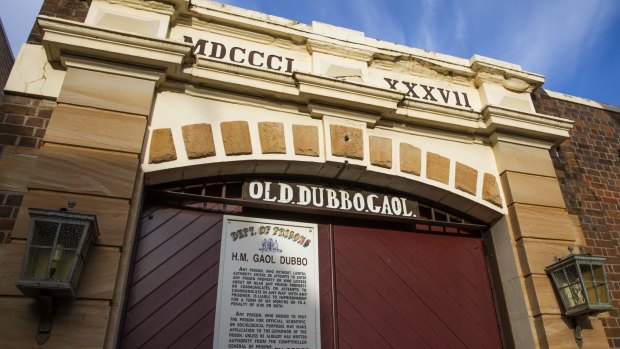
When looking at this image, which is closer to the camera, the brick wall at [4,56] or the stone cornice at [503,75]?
the stone cornice at [503,75]

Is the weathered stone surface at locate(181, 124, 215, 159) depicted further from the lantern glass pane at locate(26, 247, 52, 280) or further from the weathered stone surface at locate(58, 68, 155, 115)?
the lantern glass pane at locate(26, 247, 52, 280)

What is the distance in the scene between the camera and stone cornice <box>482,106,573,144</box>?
5.25m

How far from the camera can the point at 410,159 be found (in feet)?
16.2

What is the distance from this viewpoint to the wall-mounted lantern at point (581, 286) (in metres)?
4.16

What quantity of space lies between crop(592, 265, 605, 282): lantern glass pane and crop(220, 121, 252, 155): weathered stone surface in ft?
11.1

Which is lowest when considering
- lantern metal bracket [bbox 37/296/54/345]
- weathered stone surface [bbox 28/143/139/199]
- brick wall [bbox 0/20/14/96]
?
lantern metal bracket [bbox 37/296/54/345]

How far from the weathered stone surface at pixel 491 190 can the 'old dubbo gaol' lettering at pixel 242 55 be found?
8.11ft

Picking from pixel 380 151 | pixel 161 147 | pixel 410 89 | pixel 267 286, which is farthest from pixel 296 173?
pixel 410 89

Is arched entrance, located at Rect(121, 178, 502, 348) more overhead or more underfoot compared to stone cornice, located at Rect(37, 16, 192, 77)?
more underfoot

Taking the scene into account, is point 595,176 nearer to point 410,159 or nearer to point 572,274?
point 572,274

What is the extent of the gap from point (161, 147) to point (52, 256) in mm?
1375

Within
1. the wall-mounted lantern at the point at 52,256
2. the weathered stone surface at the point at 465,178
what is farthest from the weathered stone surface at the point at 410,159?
the wall-mounted lantern at the point at 52,256

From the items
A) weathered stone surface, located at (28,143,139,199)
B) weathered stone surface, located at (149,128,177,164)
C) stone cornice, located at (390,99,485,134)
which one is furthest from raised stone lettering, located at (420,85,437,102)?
weathered stone surface, located at (28,143,139,199)

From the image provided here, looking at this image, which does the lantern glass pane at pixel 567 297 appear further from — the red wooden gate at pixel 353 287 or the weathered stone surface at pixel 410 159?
the weathered stone surface at pixel 410 159
